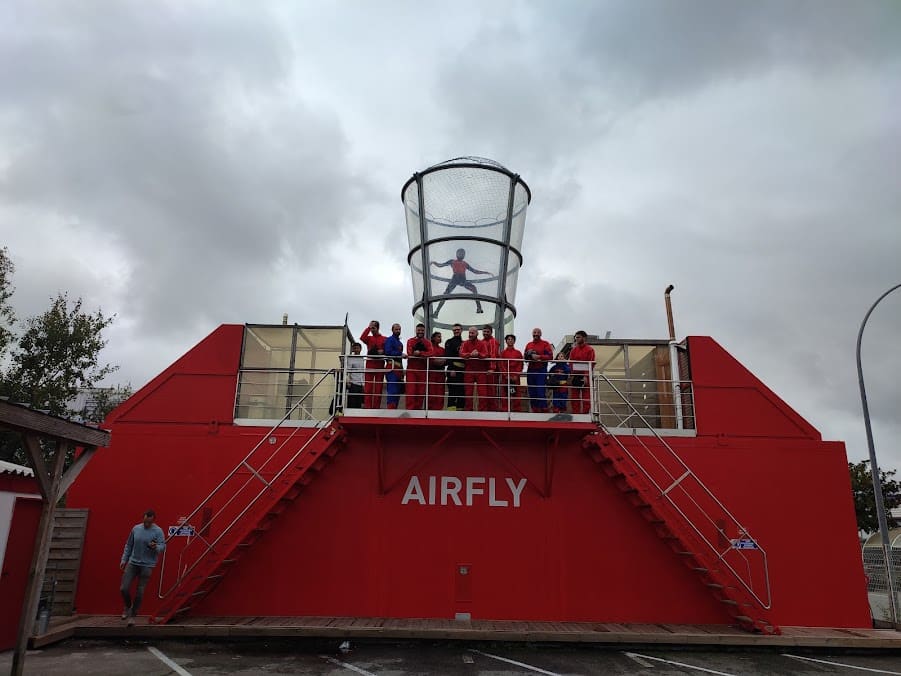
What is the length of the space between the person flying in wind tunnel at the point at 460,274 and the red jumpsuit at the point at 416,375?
2052mm

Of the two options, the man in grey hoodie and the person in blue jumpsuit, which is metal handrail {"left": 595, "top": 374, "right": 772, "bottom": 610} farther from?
the man in grey hoodie

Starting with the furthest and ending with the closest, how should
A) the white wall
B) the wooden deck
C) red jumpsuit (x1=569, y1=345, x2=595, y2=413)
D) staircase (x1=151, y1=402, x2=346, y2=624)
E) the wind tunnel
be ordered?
the wind tunnel, red jumpsuit (x1=569, y1=345, x2=595, y2=413), staircase (x1=151, y1=402, x2=346, y2=624), the wooden deck, the white wall

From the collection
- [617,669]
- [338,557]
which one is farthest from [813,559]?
[338,557]

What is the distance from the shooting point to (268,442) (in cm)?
1202

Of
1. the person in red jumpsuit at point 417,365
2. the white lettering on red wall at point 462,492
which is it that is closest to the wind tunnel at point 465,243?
the person in red jumpsuit at point 417,365

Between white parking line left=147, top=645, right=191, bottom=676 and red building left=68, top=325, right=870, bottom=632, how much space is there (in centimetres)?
151

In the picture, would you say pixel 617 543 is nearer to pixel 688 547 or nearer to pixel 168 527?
pixel 688 547

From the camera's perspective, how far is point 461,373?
11758mm

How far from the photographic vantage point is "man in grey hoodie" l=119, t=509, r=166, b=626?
10164mm

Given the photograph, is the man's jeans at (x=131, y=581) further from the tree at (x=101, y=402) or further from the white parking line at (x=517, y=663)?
the tree at (x=101, y=402)

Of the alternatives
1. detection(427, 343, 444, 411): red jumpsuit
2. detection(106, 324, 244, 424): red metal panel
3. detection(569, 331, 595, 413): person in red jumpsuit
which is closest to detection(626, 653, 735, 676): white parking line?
detection(569, 331, 595, 413): person in red jumpsuit

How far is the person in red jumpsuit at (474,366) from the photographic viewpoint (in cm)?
1120

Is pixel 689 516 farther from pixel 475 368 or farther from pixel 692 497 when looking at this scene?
pixel 475 368

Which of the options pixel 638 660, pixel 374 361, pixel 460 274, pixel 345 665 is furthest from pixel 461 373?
pixel 638 660
